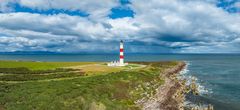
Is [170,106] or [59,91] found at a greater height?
[59,91]

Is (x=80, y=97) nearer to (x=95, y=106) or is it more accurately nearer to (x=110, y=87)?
(x=95, y=106)

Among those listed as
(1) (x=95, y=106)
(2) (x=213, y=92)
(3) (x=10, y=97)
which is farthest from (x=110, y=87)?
(2) (x=213, y=92)

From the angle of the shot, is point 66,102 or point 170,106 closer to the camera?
point 66,102

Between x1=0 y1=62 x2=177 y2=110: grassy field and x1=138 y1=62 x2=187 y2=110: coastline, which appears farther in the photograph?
x1=138 y1=62 x2=187 y2=110: coastline

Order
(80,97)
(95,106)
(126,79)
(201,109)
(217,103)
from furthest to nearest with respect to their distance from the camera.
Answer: (126,79), (217,103), (201,109), (80,97), (95,106)

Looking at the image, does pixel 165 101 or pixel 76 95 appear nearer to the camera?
pixel 76 95

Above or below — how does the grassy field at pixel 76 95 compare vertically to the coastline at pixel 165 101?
above

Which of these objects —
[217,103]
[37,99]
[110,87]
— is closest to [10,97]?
[37,99]

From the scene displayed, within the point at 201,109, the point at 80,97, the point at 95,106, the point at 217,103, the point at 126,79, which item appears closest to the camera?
the point at 95,106

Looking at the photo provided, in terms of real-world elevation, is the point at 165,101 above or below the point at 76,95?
below

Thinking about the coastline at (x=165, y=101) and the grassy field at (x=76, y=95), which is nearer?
the grassy field at (x=76, y=95)

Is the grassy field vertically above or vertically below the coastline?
above
